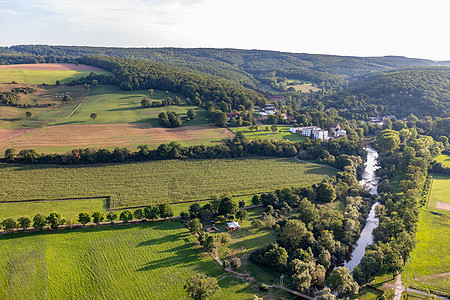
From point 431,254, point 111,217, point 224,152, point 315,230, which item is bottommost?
point 431,254

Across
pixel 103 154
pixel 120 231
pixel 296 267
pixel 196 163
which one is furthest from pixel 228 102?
pixel 296 267

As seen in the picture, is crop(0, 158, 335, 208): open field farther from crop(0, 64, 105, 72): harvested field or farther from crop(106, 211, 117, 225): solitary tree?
crop(0, 64, 105, 72): harvested field

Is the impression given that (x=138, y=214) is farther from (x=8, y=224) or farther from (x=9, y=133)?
(x=9, y=133)

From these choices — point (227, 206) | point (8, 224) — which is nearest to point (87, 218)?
point (8, 224)

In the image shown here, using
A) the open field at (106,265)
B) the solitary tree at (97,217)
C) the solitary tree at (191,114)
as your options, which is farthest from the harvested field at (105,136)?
the open field at (106,265)

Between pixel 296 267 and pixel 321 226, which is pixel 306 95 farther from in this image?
pixel 296 267

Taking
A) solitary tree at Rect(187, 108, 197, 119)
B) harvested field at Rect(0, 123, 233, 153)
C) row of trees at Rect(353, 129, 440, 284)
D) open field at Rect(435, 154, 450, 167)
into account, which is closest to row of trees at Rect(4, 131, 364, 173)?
harvested field at Rect(0, 123, 233, 153)

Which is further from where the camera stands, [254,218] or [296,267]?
[254,218]
